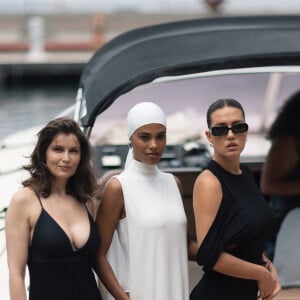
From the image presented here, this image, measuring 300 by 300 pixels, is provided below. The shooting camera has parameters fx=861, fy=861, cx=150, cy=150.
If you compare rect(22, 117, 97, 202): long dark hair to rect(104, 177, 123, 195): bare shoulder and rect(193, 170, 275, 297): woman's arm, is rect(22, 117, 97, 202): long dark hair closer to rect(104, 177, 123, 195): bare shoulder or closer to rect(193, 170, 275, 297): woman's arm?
rect(104, 177, 123, 195): bare shoulder

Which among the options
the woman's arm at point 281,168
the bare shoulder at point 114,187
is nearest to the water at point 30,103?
the woman's arm at point 281,168

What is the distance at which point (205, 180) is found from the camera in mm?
2180

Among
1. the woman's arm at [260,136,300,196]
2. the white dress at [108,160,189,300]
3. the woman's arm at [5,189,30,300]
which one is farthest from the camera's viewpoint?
the woman's arm at [260,136,300,196]

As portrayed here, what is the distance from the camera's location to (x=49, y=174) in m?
2.21

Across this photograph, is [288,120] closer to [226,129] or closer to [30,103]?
[226,129]

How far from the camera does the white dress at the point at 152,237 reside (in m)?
2.24

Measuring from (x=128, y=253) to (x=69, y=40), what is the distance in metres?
20.6

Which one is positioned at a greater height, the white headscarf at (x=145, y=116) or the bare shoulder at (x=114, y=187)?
the white headscarf at (x=145, y=116)

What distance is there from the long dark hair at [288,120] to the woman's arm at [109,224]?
4.17 feet

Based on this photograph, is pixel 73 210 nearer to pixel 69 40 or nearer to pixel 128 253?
pixel 128 253

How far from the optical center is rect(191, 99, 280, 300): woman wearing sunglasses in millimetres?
2174

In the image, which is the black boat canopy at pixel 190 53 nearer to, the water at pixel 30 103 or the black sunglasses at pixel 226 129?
the black sunglasses at pixel 226 129

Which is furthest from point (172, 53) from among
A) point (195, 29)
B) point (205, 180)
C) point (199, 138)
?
point (199, 138)

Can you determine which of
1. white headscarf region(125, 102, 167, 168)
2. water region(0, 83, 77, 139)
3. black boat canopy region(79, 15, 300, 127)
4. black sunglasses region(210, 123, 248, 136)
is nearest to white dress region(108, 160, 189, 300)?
white headscarf region(125, 102, 167, 168)
